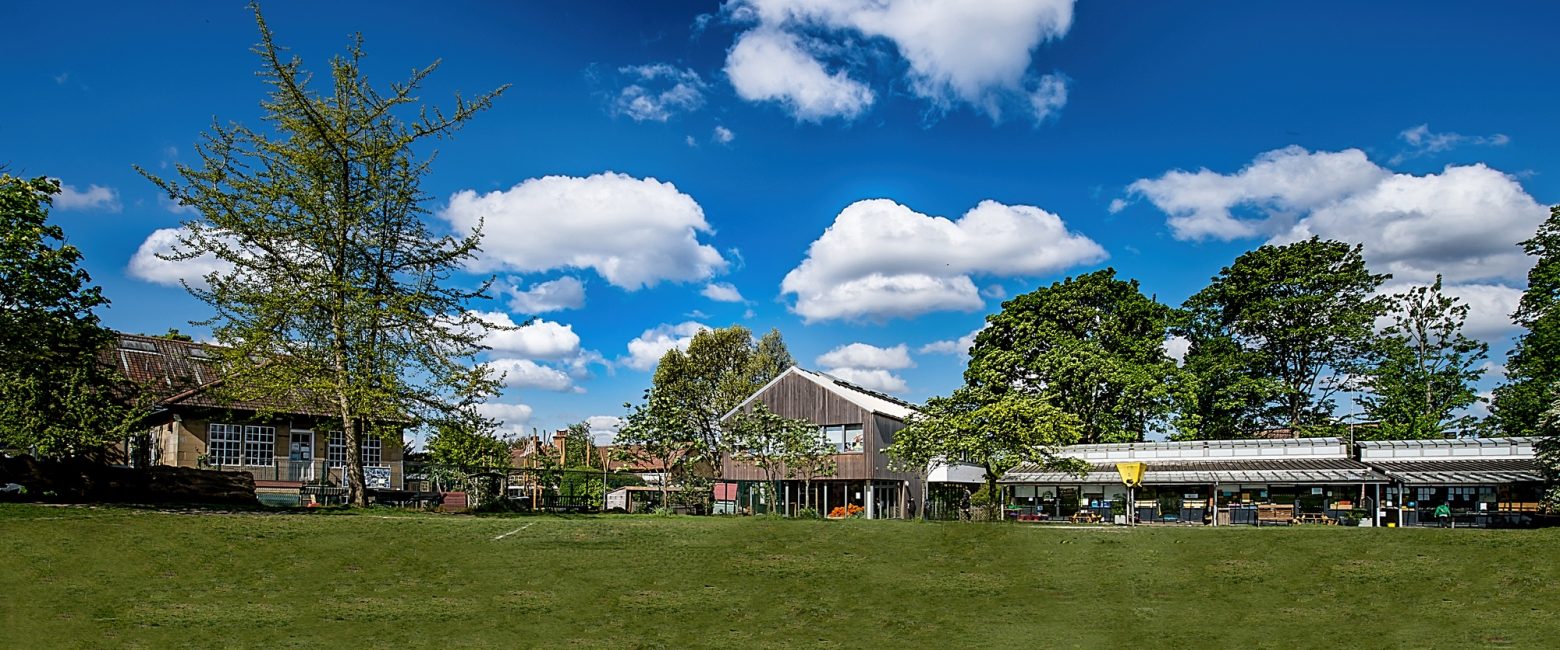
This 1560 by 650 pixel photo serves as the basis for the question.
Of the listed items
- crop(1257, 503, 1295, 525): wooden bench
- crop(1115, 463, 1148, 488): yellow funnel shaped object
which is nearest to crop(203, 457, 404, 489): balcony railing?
crop(1115, 463, 1148, 488): yellow funnel shaped object

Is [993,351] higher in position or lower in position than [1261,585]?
higher

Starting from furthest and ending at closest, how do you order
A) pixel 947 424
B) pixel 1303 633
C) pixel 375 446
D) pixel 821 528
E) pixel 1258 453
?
1. pixel 375 446
2. pixel 1258 453
3. pixel 947 424
4. pixel 821 528
5. pixel 1303 633

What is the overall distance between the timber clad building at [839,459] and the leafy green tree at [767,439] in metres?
5.74

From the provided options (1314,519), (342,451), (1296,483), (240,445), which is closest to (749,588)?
(1314,519)

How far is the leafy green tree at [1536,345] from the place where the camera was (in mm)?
36594

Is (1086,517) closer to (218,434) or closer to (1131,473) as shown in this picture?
(1131,473)

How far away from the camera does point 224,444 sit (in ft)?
121

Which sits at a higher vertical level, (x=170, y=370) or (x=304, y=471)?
(x=170, y=370)

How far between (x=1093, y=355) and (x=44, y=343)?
36.8 m

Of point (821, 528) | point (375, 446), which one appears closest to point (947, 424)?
point (821, 528)

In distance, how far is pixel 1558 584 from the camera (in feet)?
46.0

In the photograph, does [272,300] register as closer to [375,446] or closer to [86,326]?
[86,326]

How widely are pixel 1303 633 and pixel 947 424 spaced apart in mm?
17342

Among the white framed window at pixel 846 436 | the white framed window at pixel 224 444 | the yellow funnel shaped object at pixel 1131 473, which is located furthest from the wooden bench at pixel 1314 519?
the white framed window at pixel 224 444
